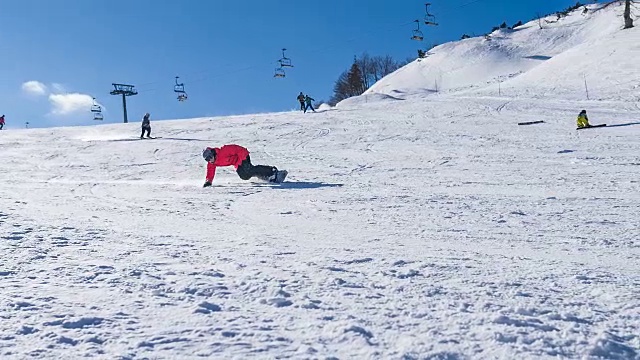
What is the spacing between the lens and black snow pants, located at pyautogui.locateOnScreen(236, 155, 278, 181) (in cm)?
1200

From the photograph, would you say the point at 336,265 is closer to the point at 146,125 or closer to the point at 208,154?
the point at 208,154

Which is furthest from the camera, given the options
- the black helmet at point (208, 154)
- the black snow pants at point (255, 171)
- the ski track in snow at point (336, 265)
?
the black snow pants at point (255, 171)

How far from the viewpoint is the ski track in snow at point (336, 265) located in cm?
299

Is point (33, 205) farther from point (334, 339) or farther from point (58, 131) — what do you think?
point (58, 131)

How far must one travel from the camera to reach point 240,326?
3184mm

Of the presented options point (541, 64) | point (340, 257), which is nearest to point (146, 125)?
point (340, 257)

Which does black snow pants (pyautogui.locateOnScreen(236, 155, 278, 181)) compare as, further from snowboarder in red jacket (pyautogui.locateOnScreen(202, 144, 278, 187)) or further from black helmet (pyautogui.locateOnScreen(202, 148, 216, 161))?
black helmet (pyautogui.locateOnScreen(202, 148, 216, 161))

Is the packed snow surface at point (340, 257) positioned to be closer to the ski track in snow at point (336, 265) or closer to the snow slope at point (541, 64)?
the ski track in snow at point (336, 265)

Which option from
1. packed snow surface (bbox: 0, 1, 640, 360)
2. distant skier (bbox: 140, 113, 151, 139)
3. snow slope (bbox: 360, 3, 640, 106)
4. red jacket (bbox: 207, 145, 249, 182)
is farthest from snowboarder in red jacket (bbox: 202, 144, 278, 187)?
snow slope (bbox: 360, 3, 640, 106)

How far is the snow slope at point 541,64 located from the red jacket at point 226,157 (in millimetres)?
20141

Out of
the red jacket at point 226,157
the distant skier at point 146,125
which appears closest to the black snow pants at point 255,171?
the red jacket at point 226,157

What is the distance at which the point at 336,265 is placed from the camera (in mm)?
4531

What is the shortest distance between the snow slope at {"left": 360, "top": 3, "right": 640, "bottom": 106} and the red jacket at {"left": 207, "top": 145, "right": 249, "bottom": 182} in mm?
20141

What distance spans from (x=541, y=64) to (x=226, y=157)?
37835 mm
